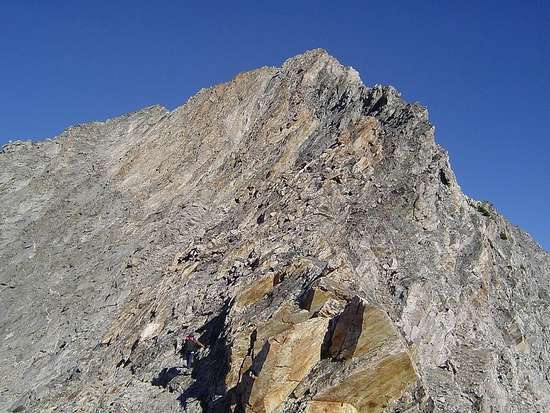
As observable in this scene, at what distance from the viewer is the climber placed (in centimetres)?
2055

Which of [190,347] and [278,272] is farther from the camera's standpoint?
[190,347]

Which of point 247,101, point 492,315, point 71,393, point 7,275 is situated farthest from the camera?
point 247,101

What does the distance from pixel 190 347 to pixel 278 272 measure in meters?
4.54

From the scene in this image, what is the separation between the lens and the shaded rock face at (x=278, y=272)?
1612cm

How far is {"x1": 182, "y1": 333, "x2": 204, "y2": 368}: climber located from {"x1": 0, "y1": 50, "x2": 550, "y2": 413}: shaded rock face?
49 centimetres

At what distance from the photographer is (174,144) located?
4244 cm

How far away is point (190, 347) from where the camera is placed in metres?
21.2

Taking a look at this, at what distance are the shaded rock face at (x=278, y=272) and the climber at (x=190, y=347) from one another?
493mm

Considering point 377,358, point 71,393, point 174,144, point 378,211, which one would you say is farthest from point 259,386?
point 174,144

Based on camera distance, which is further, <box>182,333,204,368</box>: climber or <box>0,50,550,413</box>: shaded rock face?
<box>182,333,204,368</box>: climber

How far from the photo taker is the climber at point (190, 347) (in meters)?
20.5

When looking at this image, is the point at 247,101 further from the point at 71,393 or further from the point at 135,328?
the point at 71,393

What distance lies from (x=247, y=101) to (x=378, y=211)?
19.5 meters

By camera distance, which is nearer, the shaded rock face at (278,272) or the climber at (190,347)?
the shaded rock face at (278,272)
